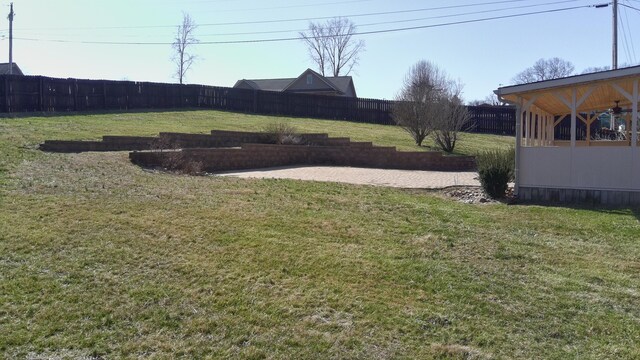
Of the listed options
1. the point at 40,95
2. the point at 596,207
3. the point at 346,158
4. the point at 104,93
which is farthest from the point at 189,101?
the point at 596,207

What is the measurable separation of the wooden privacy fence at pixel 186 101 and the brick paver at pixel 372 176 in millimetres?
11507

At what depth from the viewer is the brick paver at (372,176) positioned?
12867 millimetres

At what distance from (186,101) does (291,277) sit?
2382 cm

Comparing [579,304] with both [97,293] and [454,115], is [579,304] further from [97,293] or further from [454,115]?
[454,115]

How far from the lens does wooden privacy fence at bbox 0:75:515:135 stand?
20906mm

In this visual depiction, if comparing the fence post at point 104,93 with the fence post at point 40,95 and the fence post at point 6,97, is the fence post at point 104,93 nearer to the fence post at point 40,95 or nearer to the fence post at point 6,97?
the fence post at point 40,95

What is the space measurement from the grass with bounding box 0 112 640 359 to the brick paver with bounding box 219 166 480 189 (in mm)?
3722

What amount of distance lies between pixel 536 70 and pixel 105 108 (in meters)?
62.0

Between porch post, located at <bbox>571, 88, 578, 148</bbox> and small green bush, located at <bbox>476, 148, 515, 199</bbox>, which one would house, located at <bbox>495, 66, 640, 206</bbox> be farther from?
small green bush, located at <bbox>476, 148, 515, 199</bbox>

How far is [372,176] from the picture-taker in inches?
565

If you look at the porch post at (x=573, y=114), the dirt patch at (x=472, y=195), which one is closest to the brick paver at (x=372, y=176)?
the dirt patch at (x=472, y=195)

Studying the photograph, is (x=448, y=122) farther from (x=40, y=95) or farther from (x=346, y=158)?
(x=40, y=95)

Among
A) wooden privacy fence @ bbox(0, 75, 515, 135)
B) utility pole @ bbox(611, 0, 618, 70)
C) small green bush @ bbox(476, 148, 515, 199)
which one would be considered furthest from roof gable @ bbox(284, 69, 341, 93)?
small green bush @ bbox(476, 148, 515, 199)

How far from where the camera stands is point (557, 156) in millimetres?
10828
